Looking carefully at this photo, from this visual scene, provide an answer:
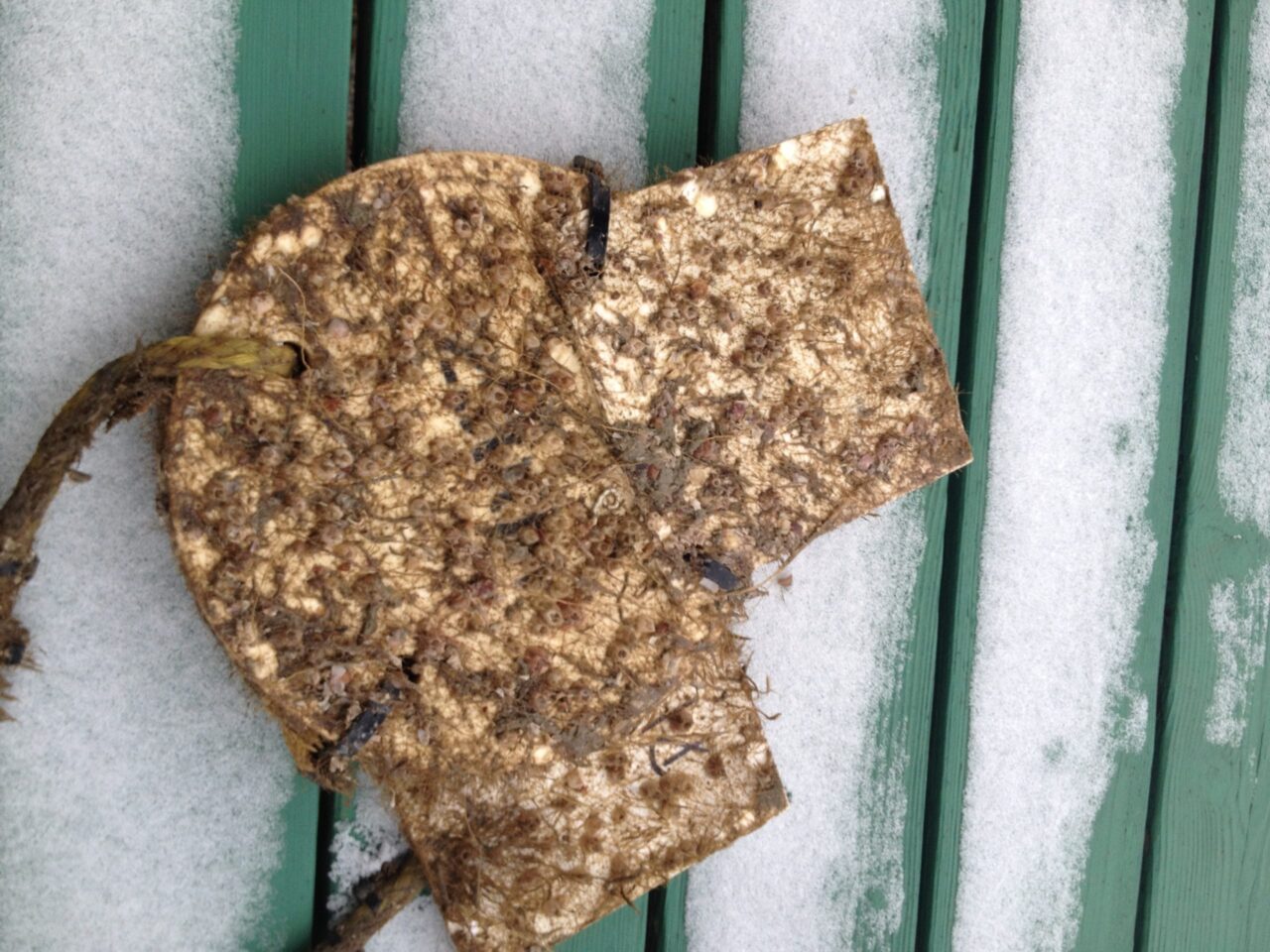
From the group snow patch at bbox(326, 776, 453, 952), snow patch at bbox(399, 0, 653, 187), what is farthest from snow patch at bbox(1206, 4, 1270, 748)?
snow patch at bbox(326, 776, 453, 952)

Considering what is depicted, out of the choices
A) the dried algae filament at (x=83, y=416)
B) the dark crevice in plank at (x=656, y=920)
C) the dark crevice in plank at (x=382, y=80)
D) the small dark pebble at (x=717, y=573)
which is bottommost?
Result: the dark crevice in plank at (x=656, y=920)

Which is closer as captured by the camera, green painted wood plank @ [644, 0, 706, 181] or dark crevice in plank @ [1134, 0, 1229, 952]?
green painted wood plank @ [644, 0, 706, 181]

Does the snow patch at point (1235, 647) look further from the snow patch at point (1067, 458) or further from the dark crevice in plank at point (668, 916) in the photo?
the dark crevice in plank at point (668, 916)

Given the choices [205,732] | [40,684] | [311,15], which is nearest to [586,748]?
[205,732]

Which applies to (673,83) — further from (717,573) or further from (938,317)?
(717,573)

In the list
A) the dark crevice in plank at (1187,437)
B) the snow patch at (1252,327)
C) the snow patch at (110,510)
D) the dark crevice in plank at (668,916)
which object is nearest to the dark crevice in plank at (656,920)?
the dark crevice in plank at (668,916)

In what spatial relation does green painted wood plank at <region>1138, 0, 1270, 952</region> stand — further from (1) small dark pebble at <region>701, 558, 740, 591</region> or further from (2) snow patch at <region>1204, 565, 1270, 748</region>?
(1) small dark pebble at <region>701, 558, 740, 591</region>

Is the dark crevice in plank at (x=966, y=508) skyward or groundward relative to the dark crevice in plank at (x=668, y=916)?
skyward
